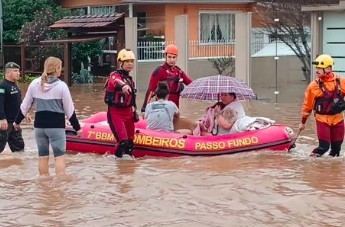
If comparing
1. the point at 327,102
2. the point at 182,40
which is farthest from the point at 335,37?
the point at 327,102

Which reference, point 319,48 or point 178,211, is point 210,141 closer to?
point 178,211

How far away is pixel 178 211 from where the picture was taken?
7.75 m

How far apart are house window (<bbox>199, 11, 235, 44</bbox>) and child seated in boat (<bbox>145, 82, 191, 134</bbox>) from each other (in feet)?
59.8

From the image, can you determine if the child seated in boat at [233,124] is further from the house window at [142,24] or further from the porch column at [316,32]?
the house window at [142,24]

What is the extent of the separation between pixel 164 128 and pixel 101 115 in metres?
1.97

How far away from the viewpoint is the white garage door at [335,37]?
18.9 metres

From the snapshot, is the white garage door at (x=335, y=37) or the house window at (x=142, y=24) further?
the house window at (x=142, y=24)

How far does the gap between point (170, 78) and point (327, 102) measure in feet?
9.59

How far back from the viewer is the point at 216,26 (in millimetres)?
30453

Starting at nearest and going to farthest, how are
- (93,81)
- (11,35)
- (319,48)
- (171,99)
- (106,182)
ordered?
→ (106,182)
(171,99)
(319,48)
(93,81)
(11,35)

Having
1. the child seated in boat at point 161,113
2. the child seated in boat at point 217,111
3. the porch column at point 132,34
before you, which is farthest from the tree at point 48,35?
the child seated in boat at point 217,111

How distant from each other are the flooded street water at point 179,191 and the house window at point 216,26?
720 inches

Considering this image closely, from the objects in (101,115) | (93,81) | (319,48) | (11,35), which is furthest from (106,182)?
(11,35)

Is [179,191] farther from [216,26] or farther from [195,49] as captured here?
[216,26]
